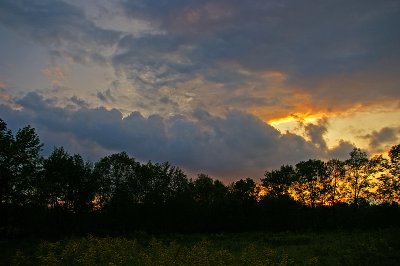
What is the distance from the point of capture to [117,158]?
3455 inches

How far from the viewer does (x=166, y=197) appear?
8700 centimetres

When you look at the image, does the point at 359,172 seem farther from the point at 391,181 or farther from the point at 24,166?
the point at 24,166

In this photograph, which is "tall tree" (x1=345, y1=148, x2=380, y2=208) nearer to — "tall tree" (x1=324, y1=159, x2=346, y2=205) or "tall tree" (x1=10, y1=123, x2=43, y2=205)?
"tall tree" (x1=324, y1=159, x2=346, y2=205)

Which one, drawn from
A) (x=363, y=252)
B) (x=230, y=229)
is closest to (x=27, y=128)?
(x=230, y=229)

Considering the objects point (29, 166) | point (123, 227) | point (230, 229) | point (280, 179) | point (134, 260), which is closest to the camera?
point (134, 260)

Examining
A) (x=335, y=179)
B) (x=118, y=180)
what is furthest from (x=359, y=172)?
(x=118, y=180)

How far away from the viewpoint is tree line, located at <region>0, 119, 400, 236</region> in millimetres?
57312

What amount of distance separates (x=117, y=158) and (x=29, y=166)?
31.4 m

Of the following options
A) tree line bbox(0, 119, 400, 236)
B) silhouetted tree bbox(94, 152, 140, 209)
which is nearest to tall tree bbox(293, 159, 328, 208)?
tree line bbox(0, 119, 400, 236)

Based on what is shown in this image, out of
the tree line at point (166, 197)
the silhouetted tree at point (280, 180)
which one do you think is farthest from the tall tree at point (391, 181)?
the silhouetted tree at point (280, 180)

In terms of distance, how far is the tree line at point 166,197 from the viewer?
57.3 metres

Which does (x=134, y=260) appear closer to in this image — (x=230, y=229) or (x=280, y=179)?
(x=230, y=229)

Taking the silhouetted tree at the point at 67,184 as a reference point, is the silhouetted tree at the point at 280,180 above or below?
above

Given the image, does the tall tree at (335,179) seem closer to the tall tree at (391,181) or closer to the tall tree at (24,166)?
the tall tree at (391,181)
